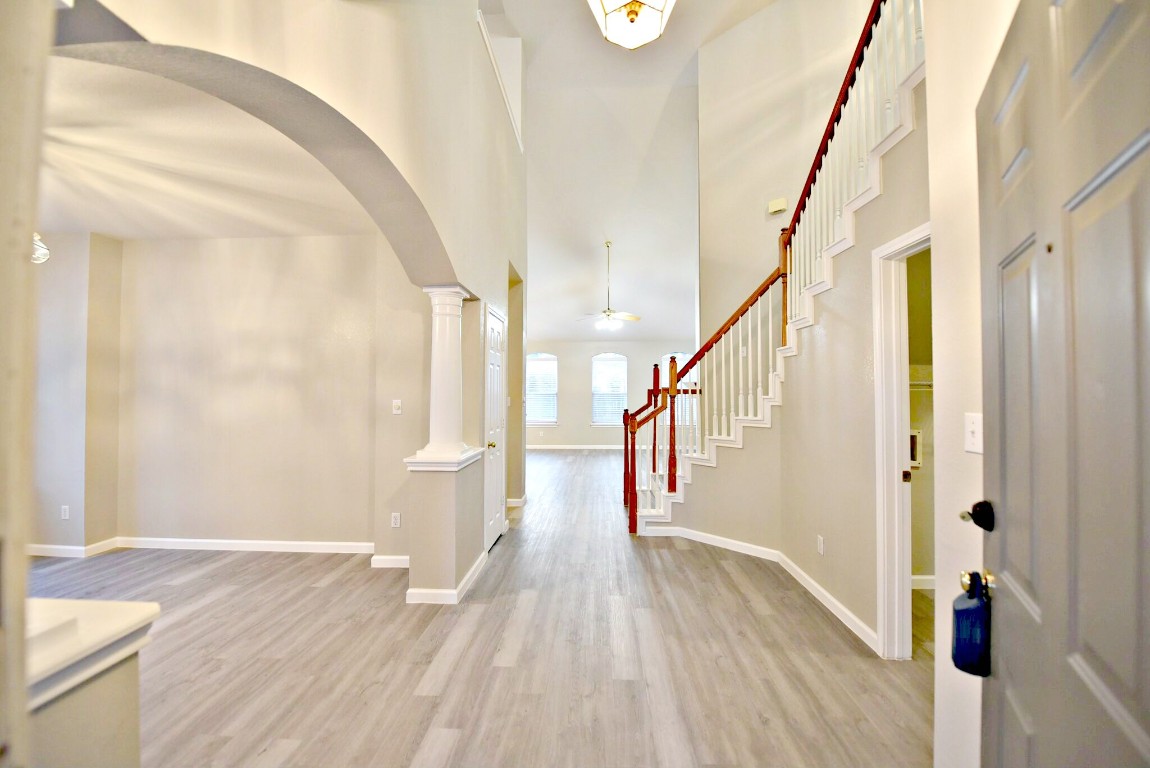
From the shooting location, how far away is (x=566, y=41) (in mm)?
4703

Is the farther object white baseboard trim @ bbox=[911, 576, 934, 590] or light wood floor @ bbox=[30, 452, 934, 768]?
white baseboard trim @ bbox=[911, 576, 934, 590]

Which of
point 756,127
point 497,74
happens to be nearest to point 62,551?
point 497,74

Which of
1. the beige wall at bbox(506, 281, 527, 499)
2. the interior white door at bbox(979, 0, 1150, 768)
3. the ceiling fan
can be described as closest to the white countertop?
the interior white door at bbox(979, 0, 1150, 768)

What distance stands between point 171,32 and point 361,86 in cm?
80

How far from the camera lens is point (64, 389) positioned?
3.91 metres

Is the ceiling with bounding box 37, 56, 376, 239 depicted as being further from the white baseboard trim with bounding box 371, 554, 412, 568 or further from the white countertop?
the white baseboard trim with bounding box 371, 554, 412, 568

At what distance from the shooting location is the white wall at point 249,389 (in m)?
4.00

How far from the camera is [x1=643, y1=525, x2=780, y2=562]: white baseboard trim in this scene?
149 inches

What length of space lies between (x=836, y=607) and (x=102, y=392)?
5.66 m

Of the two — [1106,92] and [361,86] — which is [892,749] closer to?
[1106,92]

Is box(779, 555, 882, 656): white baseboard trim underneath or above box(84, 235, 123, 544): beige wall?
underneath

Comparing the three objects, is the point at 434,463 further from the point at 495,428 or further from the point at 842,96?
the point at 842,96

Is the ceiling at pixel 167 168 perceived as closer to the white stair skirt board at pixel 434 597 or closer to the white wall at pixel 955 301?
the white stair skirt board at pixel 434 597

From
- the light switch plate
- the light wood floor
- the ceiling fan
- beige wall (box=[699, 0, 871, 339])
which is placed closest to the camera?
the light switch plate
